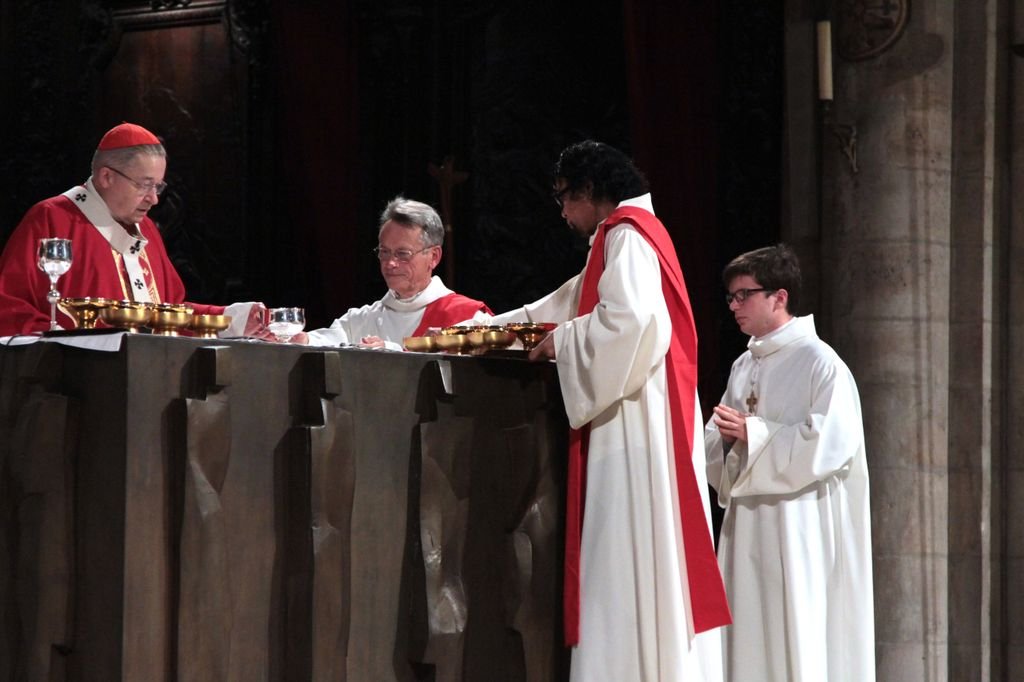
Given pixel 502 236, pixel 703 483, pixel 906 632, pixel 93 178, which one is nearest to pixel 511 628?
pixel 703 483

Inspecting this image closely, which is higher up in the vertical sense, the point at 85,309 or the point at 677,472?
the point at 85,309

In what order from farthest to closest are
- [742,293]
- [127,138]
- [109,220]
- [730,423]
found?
[742,293], [730,423], [109,220], [127,138]

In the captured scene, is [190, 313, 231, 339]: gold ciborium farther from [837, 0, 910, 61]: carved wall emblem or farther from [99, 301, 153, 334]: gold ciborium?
[837, 0, 910, 61]: carved wall emblem

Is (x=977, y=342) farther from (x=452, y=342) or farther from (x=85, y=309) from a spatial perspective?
(x=85, y=309)

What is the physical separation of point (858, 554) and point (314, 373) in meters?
2.39

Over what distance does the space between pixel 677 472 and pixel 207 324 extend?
1.49 m

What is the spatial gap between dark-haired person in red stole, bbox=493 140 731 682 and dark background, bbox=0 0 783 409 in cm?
256

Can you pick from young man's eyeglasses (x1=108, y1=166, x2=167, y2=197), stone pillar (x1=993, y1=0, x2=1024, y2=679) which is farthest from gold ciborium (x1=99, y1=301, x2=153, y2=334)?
stone pillar (x1=993, y1=0, x2=1024, y2=679)

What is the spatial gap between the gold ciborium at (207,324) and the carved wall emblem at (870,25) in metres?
3.68

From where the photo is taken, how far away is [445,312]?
19.8 ft

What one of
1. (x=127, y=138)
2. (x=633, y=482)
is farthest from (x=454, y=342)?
(x=127, y=138)

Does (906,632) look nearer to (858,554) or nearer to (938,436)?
(938,436)

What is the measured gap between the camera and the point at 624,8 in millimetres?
7598

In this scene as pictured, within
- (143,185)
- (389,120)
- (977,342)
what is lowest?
(977,342)
